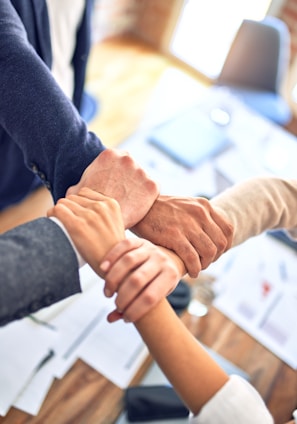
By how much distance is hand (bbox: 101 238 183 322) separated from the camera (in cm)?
55

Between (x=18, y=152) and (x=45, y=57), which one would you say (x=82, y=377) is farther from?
(x=45, y=57)

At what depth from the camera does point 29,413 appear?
737 millimetres

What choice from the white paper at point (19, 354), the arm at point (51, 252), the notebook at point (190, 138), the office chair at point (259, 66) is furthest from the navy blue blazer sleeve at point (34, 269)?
the office chair at point (259, 66)

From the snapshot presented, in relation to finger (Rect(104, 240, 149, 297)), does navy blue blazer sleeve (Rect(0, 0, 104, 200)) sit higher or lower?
higher

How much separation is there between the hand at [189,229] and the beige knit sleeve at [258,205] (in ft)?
0.17

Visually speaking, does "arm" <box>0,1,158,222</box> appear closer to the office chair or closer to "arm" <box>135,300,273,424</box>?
"arm" <box>135,300,273,424</box>

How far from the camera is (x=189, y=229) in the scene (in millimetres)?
713

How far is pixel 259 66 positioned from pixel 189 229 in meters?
1.97

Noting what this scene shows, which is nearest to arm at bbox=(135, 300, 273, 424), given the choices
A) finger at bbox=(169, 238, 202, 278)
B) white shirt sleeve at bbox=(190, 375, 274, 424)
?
white shirt sleeve at bbox=(190, 375, 274, 424)

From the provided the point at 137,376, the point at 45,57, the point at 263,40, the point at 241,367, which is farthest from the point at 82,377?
the point at 263,40

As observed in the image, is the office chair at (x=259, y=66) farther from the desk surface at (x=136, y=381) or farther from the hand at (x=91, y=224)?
the hand at (x=91, y=224)

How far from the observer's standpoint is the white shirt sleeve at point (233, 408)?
19.1 inches

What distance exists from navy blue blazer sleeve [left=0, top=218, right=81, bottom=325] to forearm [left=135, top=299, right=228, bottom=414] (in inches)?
5.2

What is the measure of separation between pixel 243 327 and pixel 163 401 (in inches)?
13.2
